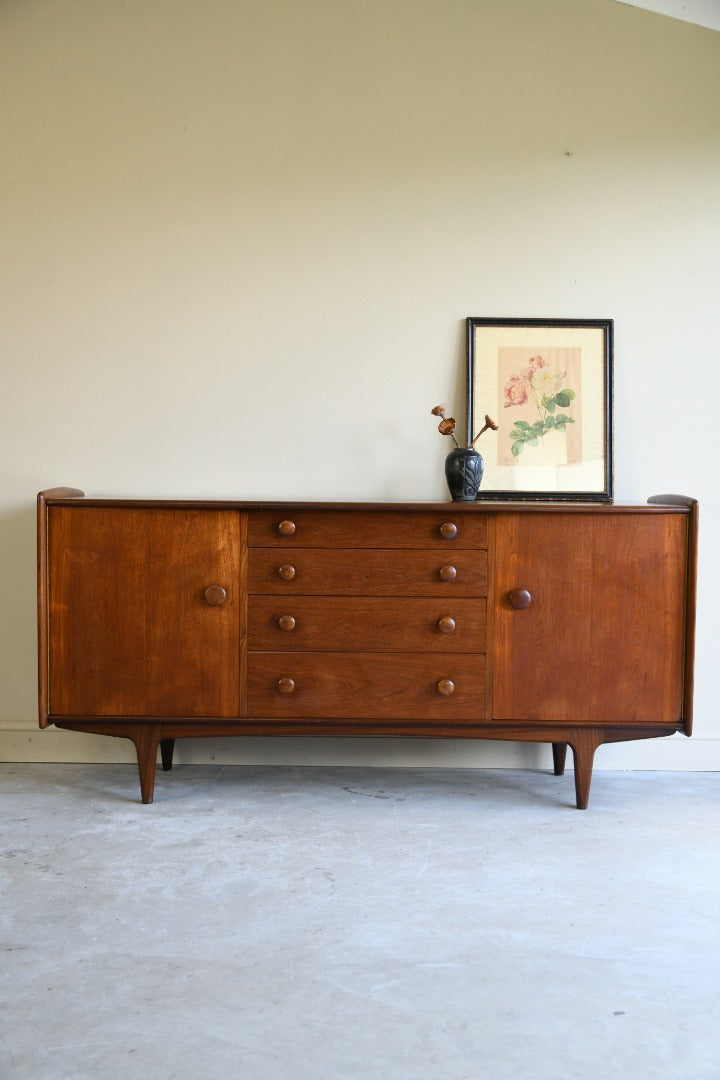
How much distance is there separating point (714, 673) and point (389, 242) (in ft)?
6.10

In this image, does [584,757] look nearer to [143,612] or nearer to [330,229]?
[143,612]

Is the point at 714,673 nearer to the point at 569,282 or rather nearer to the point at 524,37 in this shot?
the point at 569,282

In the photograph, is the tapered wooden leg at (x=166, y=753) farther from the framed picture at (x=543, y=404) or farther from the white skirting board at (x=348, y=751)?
the framed picture at (x=543, y=404)

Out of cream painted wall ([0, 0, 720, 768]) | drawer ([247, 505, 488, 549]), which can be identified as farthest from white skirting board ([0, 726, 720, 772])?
drawer ([247, 505, 488, 549])

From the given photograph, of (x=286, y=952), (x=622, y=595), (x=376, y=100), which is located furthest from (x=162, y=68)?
(x=286, y=952)

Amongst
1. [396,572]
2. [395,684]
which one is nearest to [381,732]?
[395,684]

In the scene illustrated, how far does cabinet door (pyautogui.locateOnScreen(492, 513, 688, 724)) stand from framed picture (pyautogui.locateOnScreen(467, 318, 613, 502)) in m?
0.46

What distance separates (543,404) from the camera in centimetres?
318

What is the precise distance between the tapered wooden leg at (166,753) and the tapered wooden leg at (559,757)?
1299 mm

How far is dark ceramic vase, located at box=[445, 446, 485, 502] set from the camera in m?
2.91

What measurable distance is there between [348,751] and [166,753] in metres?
0.62

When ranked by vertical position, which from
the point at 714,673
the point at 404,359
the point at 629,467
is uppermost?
the point at 404,359

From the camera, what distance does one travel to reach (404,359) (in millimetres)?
3205

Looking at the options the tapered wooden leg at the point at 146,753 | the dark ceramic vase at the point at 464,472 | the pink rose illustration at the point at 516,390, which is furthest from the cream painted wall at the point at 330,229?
the tapered wooden leg at the point at 146,753
